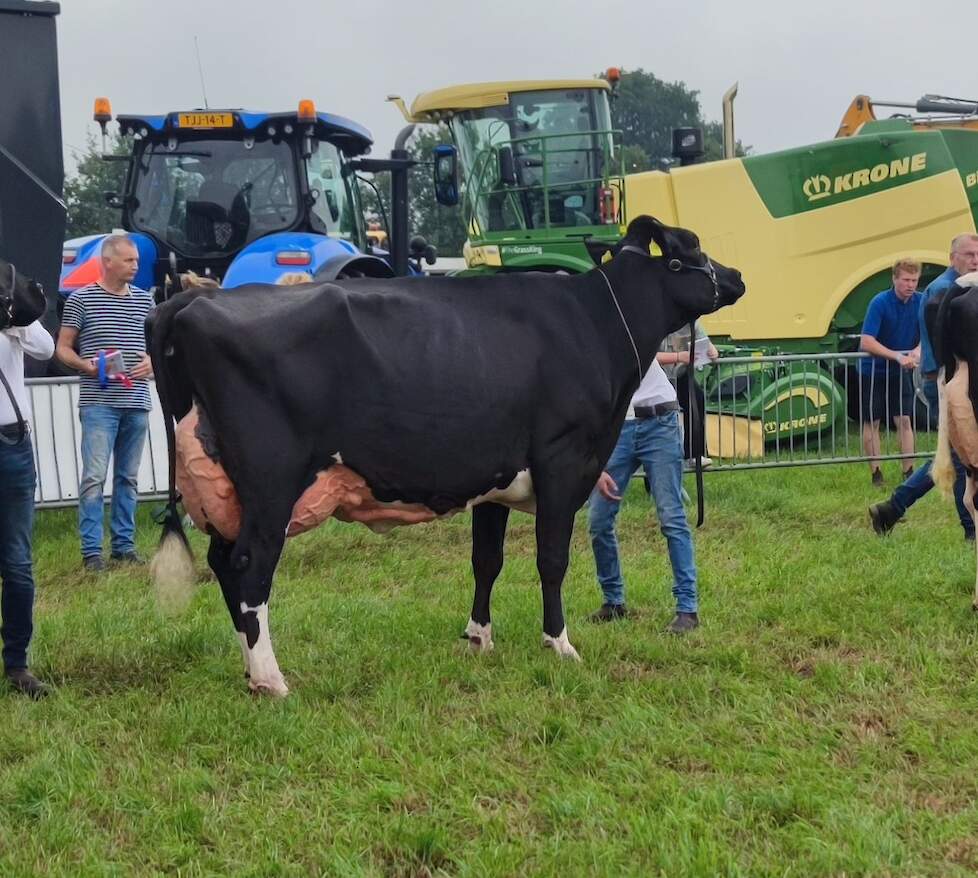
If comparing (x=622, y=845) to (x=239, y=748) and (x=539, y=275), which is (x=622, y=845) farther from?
(x=539, y=275)

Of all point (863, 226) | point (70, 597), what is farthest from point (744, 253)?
point (70, 597)

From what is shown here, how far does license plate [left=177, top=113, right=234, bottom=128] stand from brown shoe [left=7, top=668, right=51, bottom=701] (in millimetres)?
6892

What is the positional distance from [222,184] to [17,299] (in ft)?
22.0

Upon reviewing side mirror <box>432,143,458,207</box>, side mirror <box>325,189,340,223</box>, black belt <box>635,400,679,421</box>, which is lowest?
black belt <box>635,400,679,421</box>

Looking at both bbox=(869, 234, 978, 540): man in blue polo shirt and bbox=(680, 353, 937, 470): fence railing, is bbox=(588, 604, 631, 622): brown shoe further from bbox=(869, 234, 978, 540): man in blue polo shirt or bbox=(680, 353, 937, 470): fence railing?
bbox=(680, 353, 937, 470): fence railing

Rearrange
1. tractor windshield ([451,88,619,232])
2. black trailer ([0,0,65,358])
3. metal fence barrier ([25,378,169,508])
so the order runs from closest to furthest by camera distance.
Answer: black trailer ([0,0,65,358])
metal fence barrier ([25,378,169,508])
tractor windshield ([451,88,619,232])

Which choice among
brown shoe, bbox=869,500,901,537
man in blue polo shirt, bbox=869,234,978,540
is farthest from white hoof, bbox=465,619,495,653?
brown shoe, bbox=869,500,901,537

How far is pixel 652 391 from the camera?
5.80m

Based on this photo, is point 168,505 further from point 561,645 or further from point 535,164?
point 535,164

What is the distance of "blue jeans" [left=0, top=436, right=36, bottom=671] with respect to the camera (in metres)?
4.77

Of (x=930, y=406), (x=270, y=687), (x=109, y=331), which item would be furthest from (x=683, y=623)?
(x=109, y=331)

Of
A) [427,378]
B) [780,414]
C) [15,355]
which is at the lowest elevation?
[780,414]

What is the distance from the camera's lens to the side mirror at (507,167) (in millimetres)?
12758

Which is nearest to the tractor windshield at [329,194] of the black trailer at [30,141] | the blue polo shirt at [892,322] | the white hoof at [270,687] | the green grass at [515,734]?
the black trailer at [30,141]
